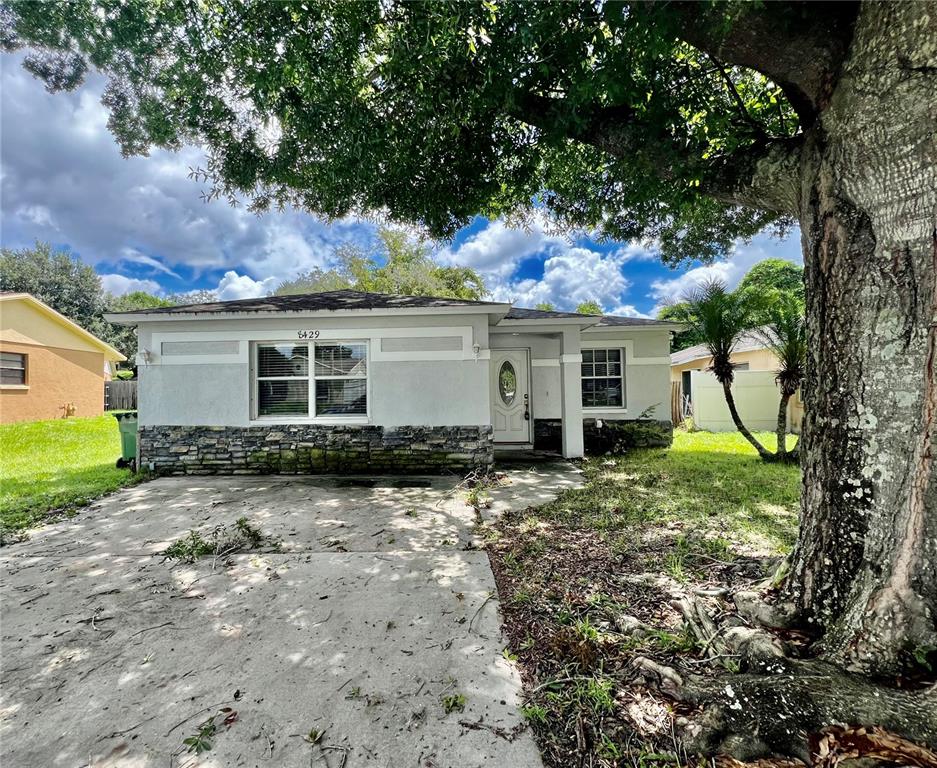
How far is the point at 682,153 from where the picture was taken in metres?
3.62

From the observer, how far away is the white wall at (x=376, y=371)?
25.0ft

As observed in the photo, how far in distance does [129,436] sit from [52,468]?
2020 mm

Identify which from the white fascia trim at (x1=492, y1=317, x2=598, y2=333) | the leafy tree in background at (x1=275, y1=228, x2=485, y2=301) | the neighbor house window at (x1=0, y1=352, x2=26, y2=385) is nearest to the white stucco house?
the white fascia trim at (x1=492, y1=317, x2=598, y2=333)

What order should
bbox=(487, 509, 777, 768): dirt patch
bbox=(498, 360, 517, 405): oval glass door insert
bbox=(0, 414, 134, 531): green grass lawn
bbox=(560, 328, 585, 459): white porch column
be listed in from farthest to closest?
bbox=(498, 360, 517, 405): oval glass door insert, bbox=(560, 328, 585, 459): white porch column, bbox=(0, 414, 134, 531): green grass lawn, bbox=(487, 509, 777, 768): dirt patch

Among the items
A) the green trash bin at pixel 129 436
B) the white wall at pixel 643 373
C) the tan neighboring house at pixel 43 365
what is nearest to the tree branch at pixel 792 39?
the white wall at pixel 643 373

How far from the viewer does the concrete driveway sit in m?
1.91

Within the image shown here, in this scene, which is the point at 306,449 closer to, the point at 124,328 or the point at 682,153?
the point at 682,153

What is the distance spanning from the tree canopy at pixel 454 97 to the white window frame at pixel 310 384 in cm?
241

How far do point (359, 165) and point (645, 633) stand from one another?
17.6 feet

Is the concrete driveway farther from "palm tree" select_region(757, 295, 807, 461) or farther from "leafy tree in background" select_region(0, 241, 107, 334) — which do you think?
"leafy tree in background" select_region(0, 241, 107, 334)

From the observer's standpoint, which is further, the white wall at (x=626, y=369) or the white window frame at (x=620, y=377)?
the white window frame at (x=620, y=377)

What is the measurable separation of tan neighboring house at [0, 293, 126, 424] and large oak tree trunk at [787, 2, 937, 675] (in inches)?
836

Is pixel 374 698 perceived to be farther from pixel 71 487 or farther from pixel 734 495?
pixel 71 487

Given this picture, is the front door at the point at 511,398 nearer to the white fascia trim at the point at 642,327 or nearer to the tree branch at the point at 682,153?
the white fascia trim at the point at 642,327
